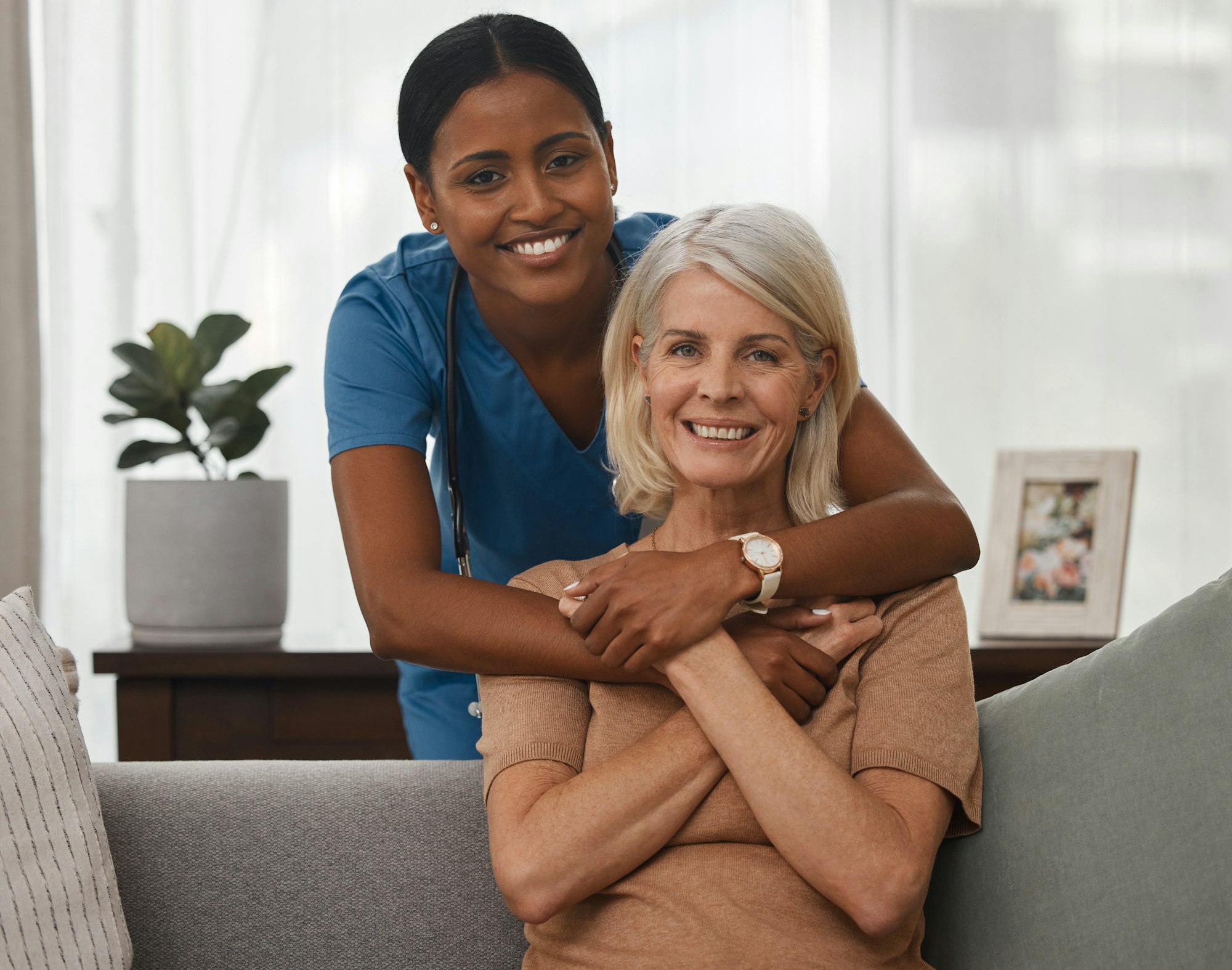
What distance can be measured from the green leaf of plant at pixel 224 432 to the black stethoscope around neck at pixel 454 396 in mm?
671

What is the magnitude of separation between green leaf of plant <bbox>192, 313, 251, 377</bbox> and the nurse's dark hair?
81cm

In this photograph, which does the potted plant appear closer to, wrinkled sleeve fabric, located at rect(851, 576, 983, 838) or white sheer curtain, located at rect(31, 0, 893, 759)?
white sheer curtain, located at rect(31, 0, 893, 759)

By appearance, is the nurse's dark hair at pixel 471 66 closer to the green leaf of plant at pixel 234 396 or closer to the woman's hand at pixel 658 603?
the woman's hand at pixel 658 603

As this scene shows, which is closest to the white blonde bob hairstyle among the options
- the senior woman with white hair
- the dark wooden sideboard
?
the senior woman with white hair

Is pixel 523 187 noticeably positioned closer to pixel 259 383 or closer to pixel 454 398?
pixel 454 398

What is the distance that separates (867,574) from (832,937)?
1.20 ft

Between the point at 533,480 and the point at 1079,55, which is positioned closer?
the point at 533,480

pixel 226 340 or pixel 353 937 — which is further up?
pixel 226 340

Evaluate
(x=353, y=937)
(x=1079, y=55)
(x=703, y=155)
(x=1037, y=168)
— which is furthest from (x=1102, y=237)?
(x=353, y=937)

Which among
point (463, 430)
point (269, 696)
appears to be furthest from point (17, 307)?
point (463, 430)

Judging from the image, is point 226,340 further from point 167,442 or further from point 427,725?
point 427,725

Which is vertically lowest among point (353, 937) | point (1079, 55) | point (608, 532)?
point (353, 937)

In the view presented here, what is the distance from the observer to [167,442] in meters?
2.19

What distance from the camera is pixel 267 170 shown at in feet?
9.48
